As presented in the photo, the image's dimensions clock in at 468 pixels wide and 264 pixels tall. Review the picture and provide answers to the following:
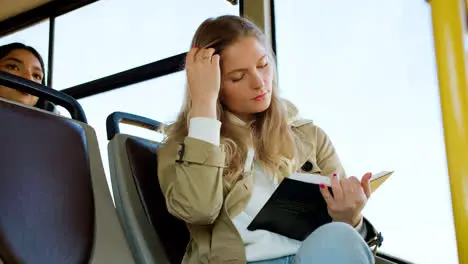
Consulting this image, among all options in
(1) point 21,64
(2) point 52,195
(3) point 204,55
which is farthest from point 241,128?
(1) point 21,64

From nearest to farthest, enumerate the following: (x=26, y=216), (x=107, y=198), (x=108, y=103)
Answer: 1. (x=26, y=216)
2. (x=107, y=198)
3. (x=108, y=103)

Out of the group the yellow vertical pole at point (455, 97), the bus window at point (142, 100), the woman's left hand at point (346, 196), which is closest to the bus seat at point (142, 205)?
the woman's left hand at point (346, 196)

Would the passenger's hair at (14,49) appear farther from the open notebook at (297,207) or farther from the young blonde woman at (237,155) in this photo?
the open notebook at (297,207)

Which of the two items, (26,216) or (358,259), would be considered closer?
(358,259)

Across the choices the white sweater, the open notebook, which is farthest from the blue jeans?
the white sweater

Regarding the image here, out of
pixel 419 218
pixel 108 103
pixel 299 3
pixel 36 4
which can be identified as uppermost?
pixel 36 4

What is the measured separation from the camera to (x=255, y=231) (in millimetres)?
1188

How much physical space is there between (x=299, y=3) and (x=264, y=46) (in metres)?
0.99

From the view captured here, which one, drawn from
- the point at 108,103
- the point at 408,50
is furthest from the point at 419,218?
the point at 108,103

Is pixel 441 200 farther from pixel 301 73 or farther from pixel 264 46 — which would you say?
pixel 301 73

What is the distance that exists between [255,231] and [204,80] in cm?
37

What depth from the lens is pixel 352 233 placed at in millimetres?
911

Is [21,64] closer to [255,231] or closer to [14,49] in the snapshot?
[14,49]

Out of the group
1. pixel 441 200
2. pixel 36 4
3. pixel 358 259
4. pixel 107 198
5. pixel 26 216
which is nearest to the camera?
pixel 358 259
